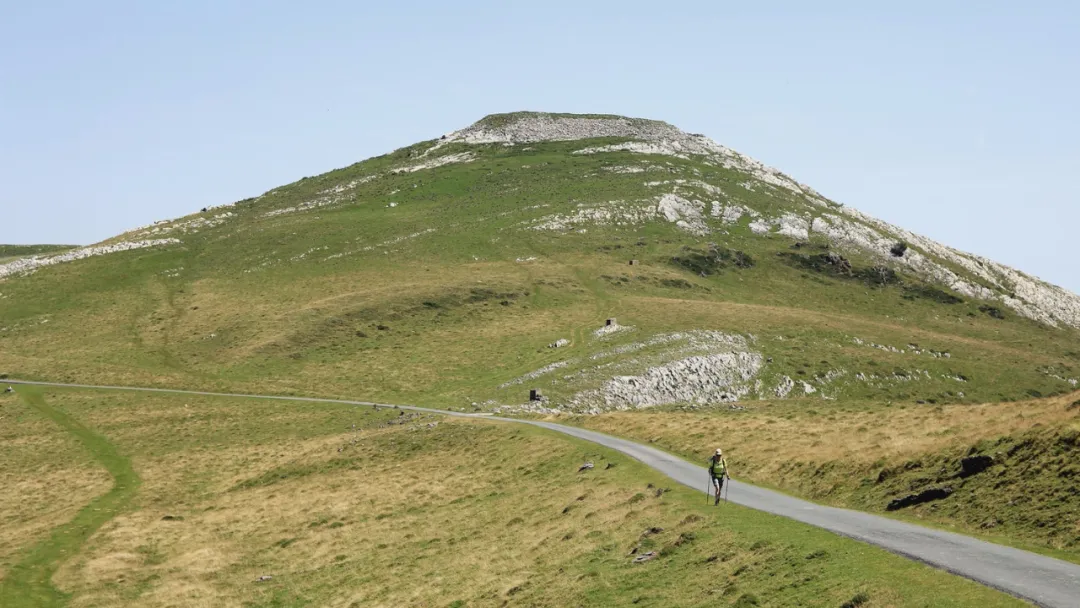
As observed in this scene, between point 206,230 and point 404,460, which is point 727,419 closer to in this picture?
point 404,460

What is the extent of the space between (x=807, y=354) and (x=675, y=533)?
7173 centimetres

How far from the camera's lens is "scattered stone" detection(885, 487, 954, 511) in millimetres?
28047

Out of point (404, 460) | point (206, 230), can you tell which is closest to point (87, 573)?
point (404, 460)

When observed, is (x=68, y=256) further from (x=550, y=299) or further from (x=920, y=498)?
(x=920, y=498)

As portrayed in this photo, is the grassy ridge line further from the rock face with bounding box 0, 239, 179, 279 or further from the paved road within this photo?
the rock face with bounding box 0, 239, 179, 279

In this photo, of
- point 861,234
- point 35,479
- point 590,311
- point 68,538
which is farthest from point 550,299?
point 861,234

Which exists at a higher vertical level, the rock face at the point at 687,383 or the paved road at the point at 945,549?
the paved road at the point at 945,549

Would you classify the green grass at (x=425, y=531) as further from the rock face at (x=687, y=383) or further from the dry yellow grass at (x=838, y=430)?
the rock face at (x=687, y=383)

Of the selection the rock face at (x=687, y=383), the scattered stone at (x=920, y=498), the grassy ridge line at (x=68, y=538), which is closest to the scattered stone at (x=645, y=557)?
the scattered stone at (x=920, y=498)

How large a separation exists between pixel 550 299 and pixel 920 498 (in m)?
87.4

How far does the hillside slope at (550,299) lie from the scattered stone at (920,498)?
4890cm

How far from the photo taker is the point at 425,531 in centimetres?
4125

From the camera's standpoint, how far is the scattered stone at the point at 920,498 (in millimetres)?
28047

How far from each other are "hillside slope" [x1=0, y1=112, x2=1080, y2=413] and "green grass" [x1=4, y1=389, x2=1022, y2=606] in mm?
16352
